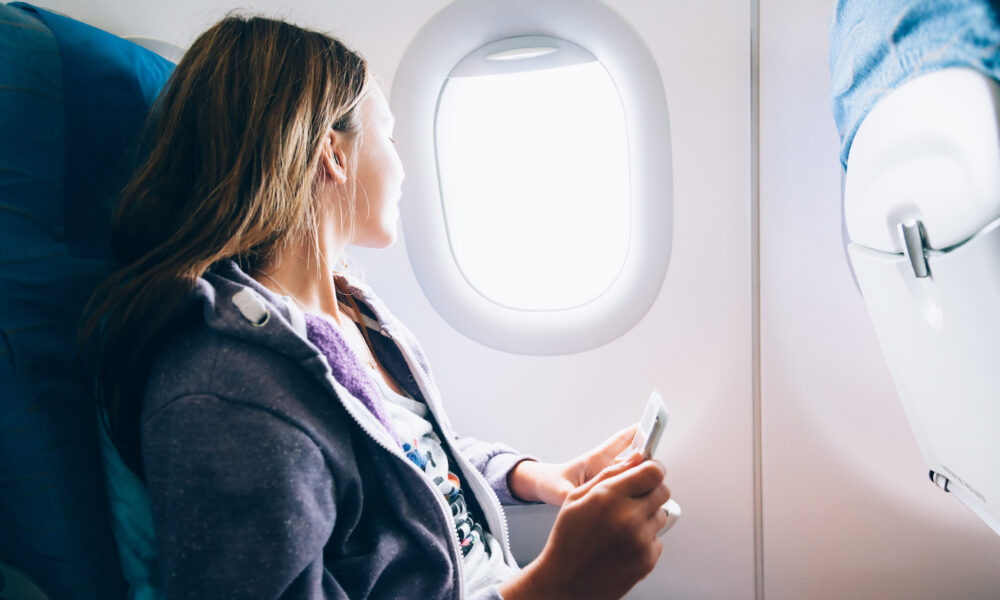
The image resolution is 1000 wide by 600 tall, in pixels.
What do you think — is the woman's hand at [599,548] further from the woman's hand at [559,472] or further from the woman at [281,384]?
the woman's hand at [559,472]

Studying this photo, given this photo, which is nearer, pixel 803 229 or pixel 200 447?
pixel 200 447

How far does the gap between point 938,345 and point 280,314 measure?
771 millimetres

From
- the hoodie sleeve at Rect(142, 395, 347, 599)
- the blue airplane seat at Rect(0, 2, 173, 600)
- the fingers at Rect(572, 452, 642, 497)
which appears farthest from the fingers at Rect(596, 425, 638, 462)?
the blue airplane seat at Rect(0, 2, 173, 600)

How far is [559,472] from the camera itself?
1097 millimetres

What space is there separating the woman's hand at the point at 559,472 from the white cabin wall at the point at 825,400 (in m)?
0.36

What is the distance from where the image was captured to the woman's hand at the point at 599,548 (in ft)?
2.43

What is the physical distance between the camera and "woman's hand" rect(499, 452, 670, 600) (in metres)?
0.74

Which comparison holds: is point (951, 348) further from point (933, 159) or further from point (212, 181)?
point (212, 181)

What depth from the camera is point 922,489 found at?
1.16 metres

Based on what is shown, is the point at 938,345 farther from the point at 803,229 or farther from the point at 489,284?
the point at 489,284

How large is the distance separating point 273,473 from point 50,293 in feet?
1.18

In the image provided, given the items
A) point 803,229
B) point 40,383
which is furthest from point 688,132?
point 40,383

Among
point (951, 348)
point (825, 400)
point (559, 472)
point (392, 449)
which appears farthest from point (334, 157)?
point (825, 400)

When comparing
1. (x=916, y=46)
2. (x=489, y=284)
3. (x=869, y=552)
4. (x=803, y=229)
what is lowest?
(x=869, y=552)
